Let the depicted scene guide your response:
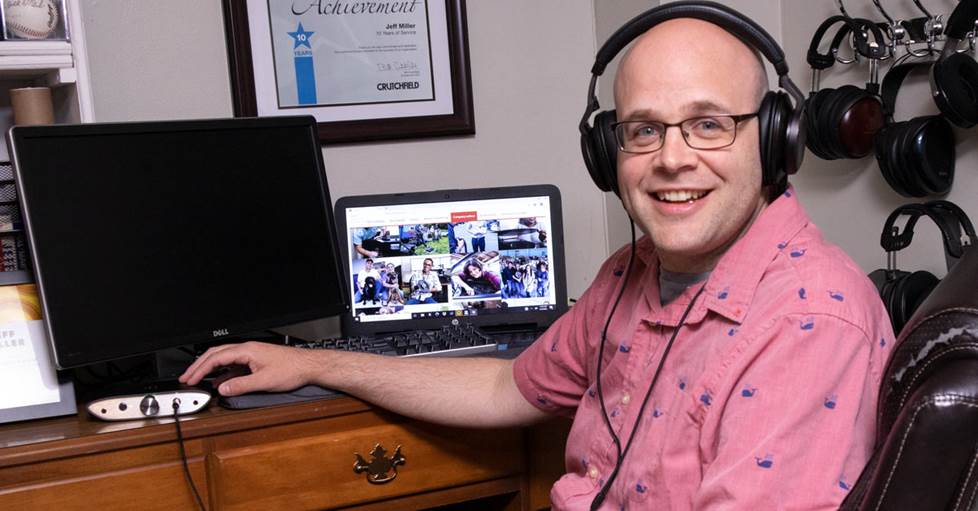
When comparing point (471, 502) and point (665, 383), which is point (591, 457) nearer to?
point (665, 383)

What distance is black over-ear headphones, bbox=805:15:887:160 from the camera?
1.77 meters

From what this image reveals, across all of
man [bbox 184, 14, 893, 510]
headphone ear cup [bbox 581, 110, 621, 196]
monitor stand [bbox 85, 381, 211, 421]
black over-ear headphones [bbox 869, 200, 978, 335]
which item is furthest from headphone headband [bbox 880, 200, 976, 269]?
monitor stand [bbox 85, 381, 211, 421]

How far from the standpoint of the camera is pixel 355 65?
2.16 metres

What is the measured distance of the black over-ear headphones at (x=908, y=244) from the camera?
1.65 meters

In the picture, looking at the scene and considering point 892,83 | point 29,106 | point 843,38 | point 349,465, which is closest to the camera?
point 349,465

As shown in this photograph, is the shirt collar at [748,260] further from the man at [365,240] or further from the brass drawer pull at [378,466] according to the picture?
the man at [365,240]

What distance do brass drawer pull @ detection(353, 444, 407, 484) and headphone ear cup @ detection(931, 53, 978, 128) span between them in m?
1.07

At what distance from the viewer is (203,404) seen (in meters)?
1.53

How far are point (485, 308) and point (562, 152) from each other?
49cm

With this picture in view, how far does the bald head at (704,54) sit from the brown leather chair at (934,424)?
399 millimetres

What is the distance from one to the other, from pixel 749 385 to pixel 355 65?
134cm

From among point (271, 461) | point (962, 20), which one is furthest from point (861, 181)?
point (271, 461)

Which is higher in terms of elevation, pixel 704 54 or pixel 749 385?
pixel 704 54

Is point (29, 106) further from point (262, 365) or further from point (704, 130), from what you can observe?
point (704, 130)
